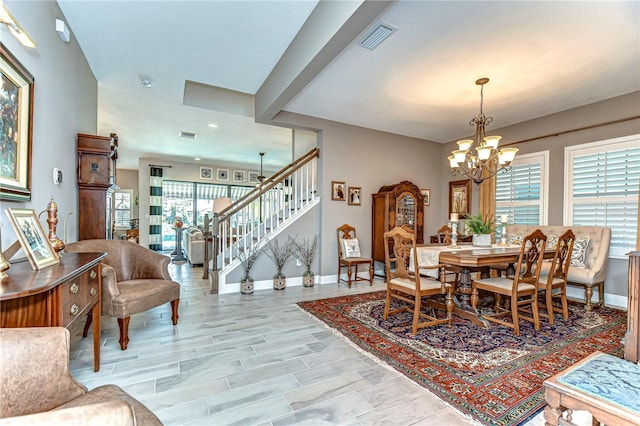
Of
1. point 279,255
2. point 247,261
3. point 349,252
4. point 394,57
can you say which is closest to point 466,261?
point 394,57

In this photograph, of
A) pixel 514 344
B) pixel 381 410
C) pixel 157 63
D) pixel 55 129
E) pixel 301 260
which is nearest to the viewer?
pixel 381 410

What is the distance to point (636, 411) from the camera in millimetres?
1039

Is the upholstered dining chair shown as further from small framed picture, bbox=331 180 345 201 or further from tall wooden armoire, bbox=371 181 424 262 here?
small framed picture, bbox=331 180 345 201

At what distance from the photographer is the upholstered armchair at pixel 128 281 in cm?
242

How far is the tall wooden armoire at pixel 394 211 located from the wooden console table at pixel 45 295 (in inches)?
167

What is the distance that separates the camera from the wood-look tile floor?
65.6 inches

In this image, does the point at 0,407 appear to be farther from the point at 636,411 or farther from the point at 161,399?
the point at 636,411

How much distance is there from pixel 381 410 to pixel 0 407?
1.68m

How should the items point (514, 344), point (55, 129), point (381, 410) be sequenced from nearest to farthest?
point (381, 410), point (55, 129), point (514, 344)

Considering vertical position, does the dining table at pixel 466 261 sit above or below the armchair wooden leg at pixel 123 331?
above

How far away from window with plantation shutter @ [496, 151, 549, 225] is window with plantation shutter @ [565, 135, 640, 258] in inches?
12.9

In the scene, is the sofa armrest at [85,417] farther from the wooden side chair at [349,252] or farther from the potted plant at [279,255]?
the wooden side chair at [349,252]

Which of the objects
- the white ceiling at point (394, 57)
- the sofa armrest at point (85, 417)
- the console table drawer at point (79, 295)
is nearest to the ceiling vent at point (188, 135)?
the white ceiling at point (394, 57)

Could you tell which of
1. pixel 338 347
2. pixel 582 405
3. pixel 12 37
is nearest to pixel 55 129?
pixel 12 37
